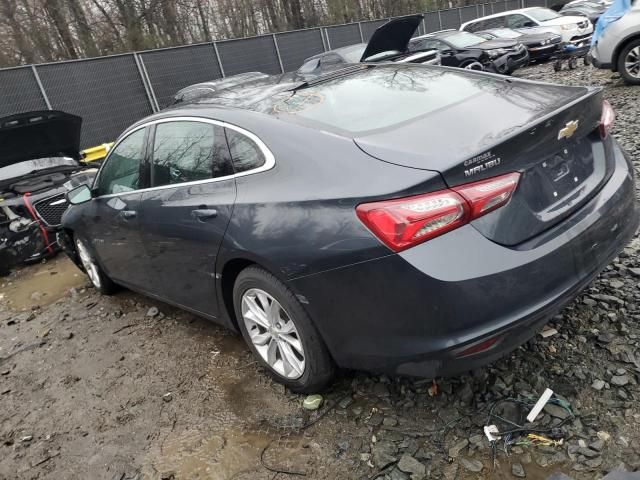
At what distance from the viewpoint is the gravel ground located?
2143mm

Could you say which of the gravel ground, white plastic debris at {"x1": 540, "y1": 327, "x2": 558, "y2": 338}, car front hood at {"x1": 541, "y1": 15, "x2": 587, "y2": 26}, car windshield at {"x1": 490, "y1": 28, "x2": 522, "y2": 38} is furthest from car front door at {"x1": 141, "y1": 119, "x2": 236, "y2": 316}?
car front hood at {"x1": 541, "y1": 15, "x2": 587, "y2": 26}

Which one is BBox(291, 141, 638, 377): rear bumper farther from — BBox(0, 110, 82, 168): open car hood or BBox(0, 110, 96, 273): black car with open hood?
BBox(0, 110, 82, 168): open car hood

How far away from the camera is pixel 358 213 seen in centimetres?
199

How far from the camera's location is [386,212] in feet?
6.31

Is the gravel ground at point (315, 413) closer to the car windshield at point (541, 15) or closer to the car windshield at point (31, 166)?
the car windshield at point (31, 166)

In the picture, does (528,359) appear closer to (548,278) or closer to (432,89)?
(548,278)

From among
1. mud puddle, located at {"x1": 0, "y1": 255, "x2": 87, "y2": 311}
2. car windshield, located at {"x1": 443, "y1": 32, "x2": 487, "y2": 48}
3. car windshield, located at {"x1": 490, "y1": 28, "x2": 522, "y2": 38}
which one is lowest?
mud puddle, located at {"x1": 0, "y1": 255, "x2": 87, "y2": 311}

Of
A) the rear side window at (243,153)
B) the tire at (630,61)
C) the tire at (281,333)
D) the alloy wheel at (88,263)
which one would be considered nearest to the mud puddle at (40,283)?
the alloy wheel at (88,263)

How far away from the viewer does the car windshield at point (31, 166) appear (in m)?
6.19

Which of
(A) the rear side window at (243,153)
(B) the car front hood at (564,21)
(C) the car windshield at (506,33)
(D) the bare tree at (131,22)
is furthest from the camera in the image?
(D) the bare tree at (131,22)

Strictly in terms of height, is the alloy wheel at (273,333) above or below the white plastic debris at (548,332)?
above

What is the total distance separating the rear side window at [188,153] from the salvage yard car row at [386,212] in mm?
12

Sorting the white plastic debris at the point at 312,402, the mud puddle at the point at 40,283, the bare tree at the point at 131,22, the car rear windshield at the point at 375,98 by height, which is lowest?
the mud puddle at the point at 40,283

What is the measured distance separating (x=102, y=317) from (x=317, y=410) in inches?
103
